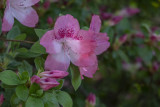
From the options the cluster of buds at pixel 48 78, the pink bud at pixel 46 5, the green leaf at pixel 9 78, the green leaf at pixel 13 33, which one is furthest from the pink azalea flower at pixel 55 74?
the pink bud at pixel 46 5

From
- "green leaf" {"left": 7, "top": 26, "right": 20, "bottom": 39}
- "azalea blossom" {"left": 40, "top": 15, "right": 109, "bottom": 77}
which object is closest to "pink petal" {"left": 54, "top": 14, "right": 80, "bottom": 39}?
"azalea blossom" {"left": 40, "top": 15, "right": 109, "bottom": 77}

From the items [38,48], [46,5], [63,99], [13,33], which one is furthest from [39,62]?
[46,5]

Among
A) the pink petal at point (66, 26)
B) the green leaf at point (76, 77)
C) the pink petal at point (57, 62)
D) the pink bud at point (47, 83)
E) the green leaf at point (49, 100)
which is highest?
the pink petal at point (66, 26)

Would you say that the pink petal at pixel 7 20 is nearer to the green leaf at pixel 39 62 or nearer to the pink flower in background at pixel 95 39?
the green leaf at pixel 39 62

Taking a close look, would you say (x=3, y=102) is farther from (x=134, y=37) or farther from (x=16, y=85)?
(x=134, y=37)

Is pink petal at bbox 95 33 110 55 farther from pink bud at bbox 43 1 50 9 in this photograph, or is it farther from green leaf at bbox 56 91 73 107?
pink bud at bbox 43 1 50 9

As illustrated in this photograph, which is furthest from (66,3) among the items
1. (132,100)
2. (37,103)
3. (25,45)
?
(132,100)

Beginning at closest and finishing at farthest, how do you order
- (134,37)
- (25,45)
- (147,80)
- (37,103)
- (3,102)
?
(37,103) < (3,102) < (25,45) < (134,37) < (147,80)
